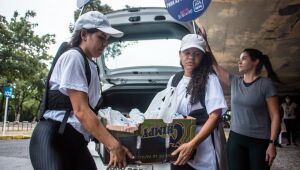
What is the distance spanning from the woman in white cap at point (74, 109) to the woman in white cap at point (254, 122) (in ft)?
4.45

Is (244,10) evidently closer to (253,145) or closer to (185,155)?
(253,145)

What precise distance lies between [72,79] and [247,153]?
2015 millimetres

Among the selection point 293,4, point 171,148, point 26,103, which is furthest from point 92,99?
point 26,103

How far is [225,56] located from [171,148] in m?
12.0

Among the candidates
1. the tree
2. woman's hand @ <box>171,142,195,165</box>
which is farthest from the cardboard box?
the tree

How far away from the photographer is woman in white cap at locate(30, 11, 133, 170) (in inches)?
75.4

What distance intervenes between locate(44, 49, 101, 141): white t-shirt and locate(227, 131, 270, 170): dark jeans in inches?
66.0

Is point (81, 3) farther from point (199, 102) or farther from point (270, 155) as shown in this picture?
point (270, 155)

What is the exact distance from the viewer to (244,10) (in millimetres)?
8234

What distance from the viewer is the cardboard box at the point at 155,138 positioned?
1.99m

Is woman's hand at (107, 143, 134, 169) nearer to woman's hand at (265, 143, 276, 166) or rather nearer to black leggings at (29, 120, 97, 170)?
black leggings at (29, 120, 97, 170)

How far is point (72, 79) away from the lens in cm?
193

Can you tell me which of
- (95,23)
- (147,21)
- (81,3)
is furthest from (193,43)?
(81,3)

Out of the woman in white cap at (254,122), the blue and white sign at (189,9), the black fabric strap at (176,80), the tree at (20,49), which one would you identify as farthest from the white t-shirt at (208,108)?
the tree at (20,49)
